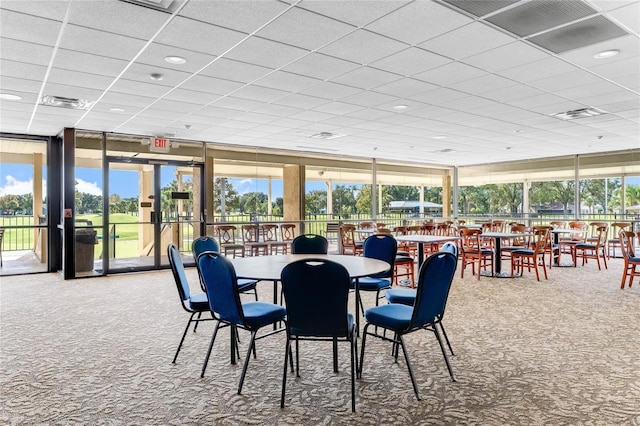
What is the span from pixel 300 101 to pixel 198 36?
251 centimetres

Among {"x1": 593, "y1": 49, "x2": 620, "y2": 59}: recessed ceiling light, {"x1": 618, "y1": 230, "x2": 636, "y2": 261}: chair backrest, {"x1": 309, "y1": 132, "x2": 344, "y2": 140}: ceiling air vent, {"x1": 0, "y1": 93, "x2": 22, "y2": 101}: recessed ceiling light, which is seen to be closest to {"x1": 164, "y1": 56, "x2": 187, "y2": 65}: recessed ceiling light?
{"x1": 0, "y1": 93, "x2": 22, "y2": 101}: recessed ceiling light

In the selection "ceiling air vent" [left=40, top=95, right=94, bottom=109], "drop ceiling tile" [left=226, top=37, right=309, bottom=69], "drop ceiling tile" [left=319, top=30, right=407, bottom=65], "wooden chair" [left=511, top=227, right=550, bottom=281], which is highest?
"drop ceiling tile" [left=319, top=30, right=407, bottom=65]

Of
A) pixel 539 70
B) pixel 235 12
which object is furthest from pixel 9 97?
pixel 539 70

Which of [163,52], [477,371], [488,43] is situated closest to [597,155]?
[488,43]

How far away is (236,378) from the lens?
3.44 meters

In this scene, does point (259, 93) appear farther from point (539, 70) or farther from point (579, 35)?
point (579, 35)

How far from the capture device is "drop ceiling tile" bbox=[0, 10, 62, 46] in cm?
351

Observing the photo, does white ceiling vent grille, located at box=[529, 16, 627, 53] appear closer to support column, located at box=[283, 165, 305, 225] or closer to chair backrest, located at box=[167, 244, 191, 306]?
chair backrest, located at box=[167, 244, 191, 306]

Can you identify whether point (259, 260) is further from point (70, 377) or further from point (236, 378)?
point (70, 377)

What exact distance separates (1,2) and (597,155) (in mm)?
13507

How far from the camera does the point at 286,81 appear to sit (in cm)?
531

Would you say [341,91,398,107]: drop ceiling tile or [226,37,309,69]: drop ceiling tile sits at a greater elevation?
[226,37,309,69]: drop ceiling tile

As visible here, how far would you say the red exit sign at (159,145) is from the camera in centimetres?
912

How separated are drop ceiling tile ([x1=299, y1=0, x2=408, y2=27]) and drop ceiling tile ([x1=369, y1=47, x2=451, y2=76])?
88 centimetres
